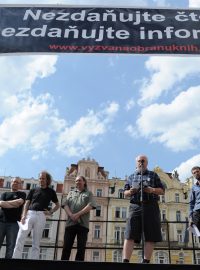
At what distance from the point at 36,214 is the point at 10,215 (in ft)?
1.55

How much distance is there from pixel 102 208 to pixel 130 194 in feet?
115

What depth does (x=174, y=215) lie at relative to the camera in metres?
39.2

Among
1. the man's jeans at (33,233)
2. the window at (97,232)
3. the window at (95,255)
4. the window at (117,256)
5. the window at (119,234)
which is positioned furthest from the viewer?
the window at (97,232)

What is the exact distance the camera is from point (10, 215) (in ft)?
16.8

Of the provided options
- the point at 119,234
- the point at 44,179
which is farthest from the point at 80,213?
Answer: the point at 119,234

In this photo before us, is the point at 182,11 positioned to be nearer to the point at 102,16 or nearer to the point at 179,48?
the point at 179,48

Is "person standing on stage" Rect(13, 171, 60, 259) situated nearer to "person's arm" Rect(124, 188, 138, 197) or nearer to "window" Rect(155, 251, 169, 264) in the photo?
"person's arm" Rect(124, 188, 138, 197)

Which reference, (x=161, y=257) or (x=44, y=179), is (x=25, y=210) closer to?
(x=44, y=179)

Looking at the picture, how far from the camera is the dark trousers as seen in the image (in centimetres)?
468

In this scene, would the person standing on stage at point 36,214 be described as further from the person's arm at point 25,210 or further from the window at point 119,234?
the window at point 119,234

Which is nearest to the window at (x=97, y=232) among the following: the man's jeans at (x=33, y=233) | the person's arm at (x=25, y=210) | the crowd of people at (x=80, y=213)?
the crowd of people at (x=80, y=213)

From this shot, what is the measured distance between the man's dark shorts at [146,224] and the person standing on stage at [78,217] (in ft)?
2.45

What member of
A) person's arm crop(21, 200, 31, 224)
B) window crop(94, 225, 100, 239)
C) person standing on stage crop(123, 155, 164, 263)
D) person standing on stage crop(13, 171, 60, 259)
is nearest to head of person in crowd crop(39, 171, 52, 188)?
person standing on stage crop(13, 171, 60, 259)

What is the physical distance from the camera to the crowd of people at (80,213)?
14.2ft
